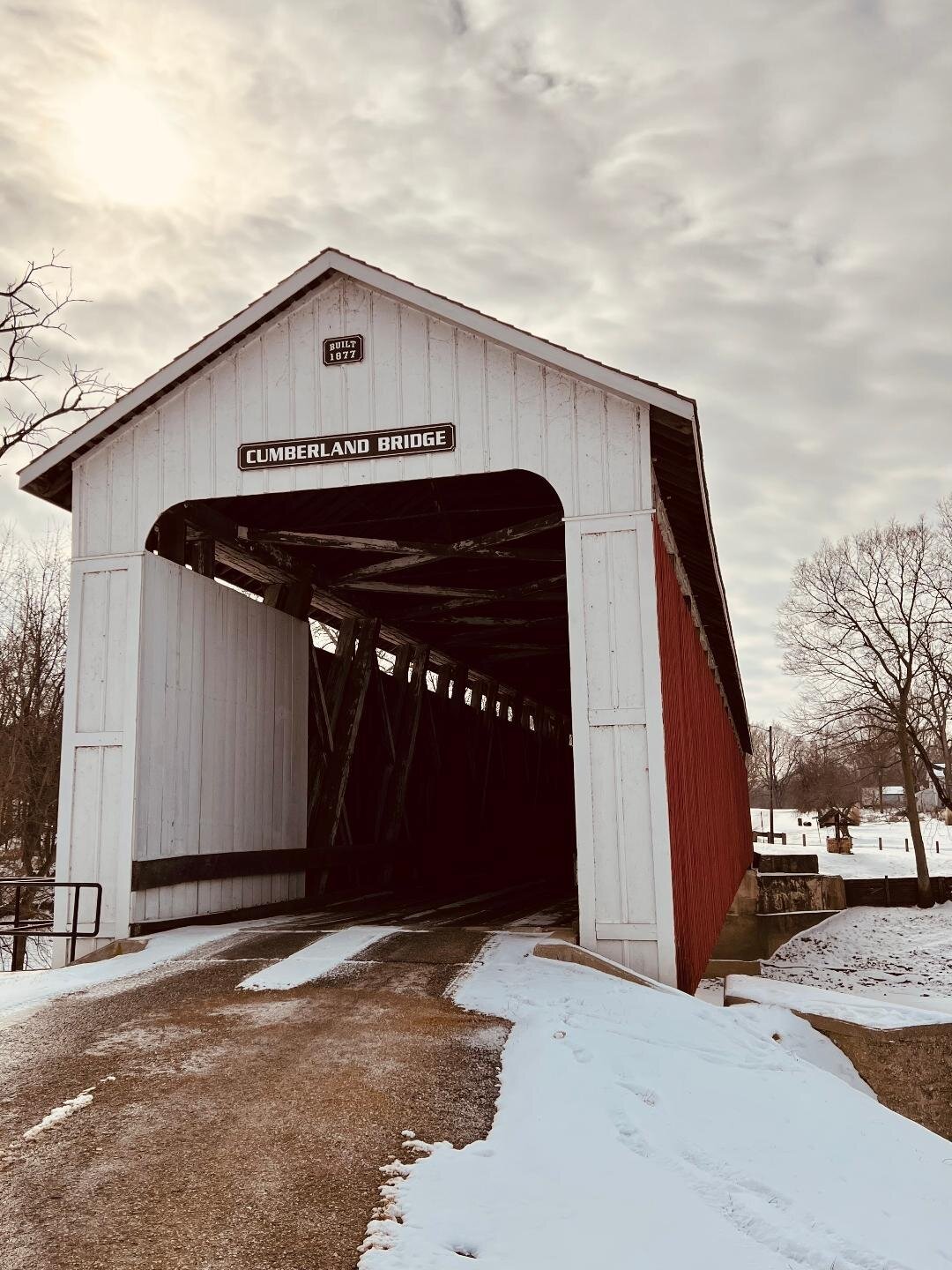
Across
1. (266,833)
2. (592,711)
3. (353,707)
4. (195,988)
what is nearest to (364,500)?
(353,707)

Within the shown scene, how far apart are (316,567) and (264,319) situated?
3.97m

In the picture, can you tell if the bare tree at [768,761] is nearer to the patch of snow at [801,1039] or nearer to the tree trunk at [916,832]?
the tree trunk at [916,832]

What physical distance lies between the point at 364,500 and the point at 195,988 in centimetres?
621

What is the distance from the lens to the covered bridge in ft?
25.9

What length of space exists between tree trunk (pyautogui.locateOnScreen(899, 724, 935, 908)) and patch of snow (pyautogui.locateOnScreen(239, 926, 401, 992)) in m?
21.1

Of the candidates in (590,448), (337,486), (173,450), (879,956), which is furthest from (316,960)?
(879,956)

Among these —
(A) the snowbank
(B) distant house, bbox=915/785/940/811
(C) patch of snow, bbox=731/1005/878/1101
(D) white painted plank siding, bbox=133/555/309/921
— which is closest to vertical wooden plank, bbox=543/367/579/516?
(D) white painted plank siding, bbox=133/555/309/921

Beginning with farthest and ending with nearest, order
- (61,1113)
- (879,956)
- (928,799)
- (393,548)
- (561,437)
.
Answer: (928,799), (879,956), (393,548), (561,437), (61,1113)

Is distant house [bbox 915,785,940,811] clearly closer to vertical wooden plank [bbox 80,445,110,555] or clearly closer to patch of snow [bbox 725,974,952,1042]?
patch of snow [bbox 725,974,952,1042]

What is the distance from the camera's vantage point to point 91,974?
283 inches

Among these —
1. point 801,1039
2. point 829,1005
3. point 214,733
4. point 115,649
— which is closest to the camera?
point 801,1039

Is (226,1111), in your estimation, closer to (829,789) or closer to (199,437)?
(199,437)

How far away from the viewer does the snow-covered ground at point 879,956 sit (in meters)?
19.0

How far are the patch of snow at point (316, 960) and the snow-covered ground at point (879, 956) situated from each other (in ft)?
37.2
